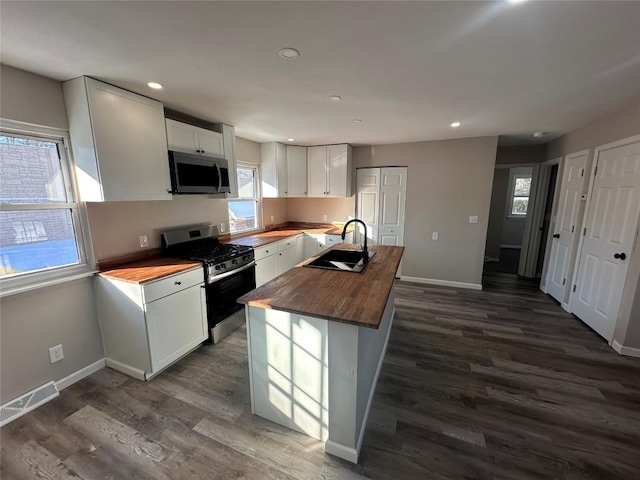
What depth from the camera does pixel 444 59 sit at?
1.65 metres

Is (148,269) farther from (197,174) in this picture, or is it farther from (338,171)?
(338,171)

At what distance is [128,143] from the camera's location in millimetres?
2182

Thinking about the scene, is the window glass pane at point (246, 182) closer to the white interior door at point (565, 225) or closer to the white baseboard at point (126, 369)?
the white baseboard at point (126, 369)

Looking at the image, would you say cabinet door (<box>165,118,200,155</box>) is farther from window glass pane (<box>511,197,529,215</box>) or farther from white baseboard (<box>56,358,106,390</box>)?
window glass pane (<box>511,197,529,215</box>)

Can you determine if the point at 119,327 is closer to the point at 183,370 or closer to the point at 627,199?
the point at 183,370

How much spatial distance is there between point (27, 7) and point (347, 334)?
2199 millimetres

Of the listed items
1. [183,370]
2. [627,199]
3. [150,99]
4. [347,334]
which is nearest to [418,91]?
[347,334]

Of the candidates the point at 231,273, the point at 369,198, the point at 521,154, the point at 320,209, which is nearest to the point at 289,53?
the point at 231,273

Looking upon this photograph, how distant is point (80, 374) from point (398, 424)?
105 inches

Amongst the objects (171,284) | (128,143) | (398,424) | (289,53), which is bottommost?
(398,424)

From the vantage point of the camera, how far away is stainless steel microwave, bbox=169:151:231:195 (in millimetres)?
2570

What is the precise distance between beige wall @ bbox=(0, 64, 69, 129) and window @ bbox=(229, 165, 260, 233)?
2.10 meters

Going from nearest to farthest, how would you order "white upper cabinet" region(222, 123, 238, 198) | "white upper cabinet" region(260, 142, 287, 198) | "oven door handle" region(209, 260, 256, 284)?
"oven door handle" region(209, 260, 256, 284) < "white upper cabinet" region(222, 123, 238, 198) < "white upper cabinet" region(260, 142, 287, 198)

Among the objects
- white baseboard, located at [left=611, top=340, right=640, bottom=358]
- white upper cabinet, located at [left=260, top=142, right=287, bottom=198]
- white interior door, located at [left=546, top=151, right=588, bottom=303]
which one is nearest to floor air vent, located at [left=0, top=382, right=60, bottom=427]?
white upper cabinet, located at [left=260, top=142, right=287, bottom=198]
